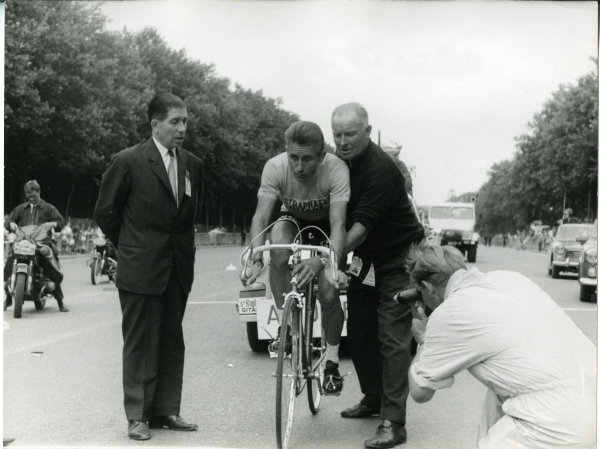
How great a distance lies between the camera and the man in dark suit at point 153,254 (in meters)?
4.92

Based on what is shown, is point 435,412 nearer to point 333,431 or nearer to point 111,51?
point 333,431

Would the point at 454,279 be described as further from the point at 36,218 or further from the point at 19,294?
the point at 36,218

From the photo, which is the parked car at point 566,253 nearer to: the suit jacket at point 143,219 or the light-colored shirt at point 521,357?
the suit jacket at point 143,219

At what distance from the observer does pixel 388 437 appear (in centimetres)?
468

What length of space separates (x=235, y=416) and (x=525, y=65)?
297cm

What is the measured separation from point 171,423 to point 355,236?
164 centimetres

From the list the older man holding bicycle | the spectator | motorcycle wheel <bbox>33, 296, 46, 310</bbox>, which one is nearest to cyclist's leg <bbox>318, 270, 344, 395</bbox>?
the older man holding bicycle

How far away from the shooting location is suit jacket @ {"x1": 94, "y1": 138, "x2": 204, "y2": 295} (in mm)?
4922

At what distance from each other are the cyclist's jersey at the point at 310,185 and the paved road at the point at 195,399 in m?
1.44

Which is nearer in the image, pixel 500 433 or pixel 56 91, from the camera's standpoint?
pixel 500 433

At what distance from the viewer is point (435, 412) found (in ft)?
18.9

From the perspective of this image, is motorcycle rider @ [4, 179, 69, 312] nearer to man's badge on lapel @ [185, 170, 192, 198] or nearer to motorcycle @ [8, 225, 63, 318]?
motorcycle @ [8, 225, 63, 318]

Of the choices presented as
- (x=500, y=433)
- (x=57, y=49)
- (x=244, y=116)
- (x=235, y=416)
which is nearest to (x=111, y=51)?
(x=57, y=49)

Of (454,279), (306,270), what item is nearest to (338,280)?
(306,270)
